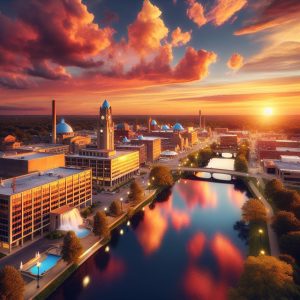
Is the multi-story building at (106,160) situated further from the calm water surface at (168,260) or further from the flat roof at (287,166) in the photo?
the flat roof at (287,166)

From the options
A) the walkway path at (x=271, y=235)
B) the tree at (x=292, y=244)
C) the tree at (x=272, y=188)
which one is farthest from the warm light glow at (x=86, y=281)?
the tree at (x=272, y=188)

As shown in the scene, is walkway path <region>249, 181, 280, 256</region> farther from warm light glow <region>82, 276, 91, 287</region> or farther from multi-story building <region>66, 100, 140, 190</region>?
multi-story building <region>66, 100, 140, 190</region>

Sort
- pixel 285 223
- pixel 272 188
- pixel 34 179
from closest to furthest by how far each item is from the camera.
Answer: pixel 285 223
pixel 34 179
pixel 272 188

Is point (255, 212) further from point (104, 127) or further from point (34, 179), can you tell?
point (104, 127)

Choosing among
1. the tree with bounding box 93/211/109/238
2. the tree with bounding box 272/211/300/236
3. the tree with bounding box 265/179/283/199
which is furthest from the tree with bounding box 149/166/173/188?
the tree with bounding box 272/211/300/236

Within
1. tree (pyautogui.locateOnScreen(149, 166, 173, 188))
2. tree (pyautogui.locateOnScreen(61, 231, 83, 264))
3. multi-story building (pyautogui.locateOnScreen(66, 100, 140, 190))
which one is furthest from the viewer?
multi-story building (pyautogui.locateOnScreen(66, 100, 140, 190))

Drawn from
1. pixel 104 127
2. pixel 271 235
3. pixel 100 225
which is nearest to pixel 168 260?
pixel 100 225
